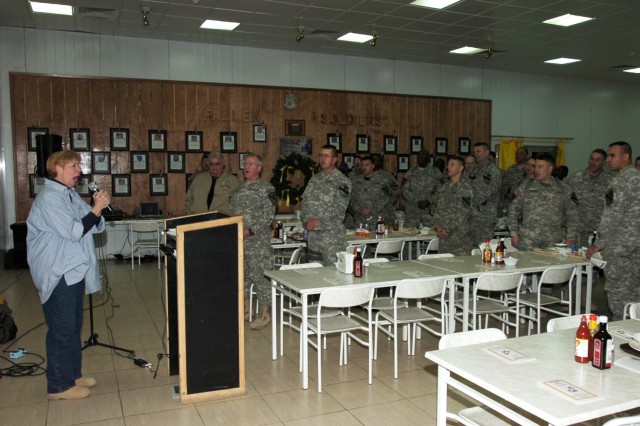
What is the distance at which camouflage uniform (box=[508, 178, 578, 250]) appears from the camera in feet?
19.3

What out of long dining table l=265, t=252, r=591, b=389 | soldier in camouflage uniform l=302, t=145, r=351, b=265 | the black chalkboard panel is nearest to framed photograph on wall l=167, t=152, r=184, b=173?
soldier in camouflage uniform l=302, t=145, r=351, b=265

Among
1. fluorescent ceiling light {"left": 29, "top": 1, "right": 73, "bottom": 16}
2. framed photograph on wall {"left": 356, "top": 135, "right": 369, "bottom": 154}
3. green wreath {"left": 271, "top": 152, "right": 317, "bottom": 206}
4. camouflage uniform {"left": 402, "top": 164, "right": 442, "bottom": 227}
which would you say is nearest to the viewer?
fluorescent ceiling light {"left": 29, "top": 1, "right": 73, "bottom": 16}

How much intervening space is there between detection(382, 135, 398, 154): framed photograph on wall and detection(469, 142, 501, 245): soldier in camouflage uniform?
3.48 metres

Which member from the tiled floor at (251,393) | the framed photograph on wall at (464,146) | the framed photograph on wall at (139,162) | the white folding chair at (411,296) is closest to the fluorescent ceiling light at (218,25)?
the framed photograph on wall at (139,162)

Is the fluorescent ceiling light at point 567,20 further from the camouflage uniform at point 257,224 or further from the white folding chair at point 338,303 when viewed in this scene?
the white folding chair at point 338,303

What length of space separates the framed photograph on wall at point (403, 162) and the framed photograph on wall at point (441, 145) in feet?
2.72

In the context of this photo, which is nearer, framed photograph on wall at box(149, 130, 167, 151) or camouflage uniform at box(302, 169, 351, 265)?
camouflage uniform at box(302, 169, 351, 265)

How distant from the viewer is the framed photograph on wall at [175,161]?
1013 cm

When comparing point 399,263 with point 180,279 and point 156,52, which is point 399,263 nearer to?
point 180,279

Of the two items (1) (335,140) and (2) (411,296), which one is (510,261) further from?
(1) (335,140)

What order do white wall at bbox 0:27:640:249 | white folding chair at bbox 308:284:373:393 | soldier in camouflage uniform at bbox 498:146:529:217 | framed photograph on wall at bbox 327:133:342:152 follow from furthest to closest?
framed photograph on wall at bbox 327:133:342:152 < soldier in camouflage uniform at bbox 498:146:529:217 < white wall at bbox 0:27:640:249 < white folding chair at bbox 308:284:373:393

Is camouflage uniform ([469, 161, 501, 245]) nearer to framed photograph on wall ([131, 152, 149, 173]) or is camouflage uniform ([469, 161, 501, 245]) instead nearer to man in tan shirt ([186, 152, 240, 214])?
man in tan shirt ([186, 152, 240, 214])

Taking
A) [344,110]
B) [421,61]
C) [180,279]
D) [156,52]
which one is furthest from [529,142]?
[180,279]

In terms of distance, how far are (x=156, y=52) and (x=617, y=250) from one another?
825 centimetres
